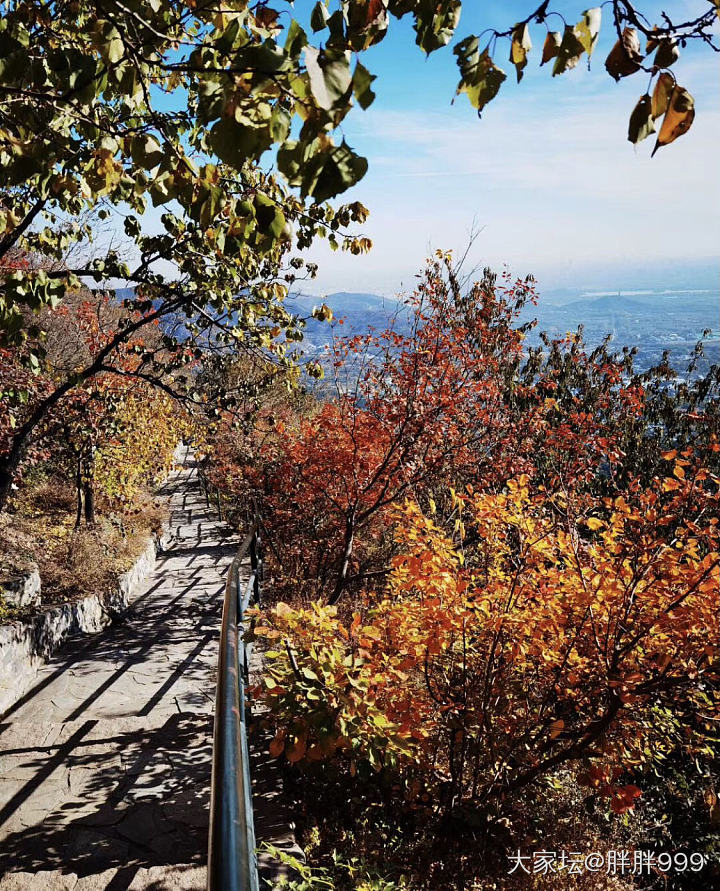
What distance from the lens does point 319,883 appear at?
10.0 feet

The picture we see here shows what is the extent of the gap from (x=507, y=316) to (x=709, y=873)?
10389mm

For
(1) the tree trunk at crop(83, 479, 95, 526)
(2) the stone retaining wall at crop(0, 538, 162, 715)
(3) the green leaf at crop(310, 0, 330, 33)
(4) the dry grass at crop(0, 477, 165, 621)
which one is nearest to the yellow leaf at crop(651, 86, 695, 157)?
(3) the green leaf at crop(310, 0, 330, 33)

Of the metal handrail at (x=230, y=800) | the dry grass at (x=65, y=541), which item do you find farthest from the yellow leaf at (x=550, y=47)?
the dry grass at (x=65, y=541)

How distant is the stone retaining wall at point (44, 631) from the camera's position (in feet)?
19.3

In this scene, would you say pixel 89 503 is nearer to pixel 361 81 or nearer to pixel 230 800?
pixel 230 800

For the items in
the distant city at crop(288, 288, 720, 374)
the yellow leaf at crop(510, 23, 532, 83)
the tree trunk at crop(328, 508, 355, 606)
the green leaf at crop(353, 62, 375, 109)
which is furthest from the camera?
the distant city at crop(288, 288, 720, 374)

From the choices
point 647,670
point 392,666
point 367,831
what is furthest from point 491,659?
point 367,831

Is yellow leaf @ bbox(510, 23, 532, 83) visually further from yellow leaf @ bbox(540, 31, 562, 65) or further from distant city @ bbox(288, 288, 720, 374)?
distant city @ bbox(288, 288, 720, 374)

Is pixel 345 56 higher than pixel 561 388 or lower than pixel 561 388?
higher

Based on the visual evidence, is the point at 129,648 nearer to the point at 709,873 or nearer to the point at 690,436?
the point at 709,873

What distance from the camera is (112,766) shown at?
433 centimetres

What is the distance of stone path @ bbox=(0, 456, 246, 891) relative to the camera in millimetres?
3211

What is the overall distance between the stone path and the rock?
857 millimetres

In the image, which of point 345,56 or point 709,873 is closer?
point 345,56
